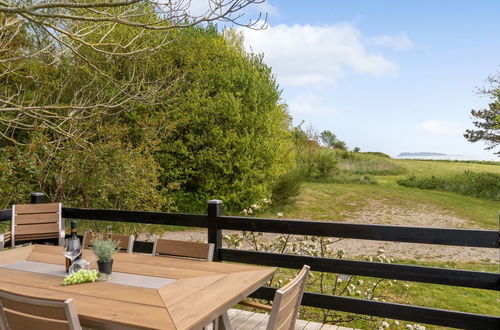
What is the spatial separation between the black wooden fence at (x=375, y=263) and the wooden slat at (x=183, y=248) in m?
0.60

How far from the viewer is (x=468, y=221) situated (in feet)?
42.0

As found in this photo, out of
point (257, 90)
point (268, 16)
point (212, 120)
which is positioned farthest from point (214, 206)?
point (257, 90)

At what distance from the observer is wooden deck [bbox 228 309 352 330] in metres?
3.50

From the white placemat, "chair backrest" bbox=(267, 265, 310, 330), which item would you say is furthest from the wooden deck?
"chair backrest" bbox=(267, 265, 310, 330)

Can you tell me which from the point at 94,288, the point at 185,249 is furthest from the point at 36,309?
the point at 185,249

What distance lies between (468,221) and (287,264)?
37.3ft

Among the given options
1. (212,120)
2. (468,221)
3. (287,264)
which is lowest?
(468,221)

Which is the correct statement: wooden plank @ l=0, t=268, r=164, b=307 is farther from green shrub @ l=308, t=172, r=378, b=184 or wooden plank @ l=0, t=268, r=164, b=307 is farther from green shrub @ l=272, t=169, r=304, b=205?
green shrub @ l=308, t=172, r=378, b=184

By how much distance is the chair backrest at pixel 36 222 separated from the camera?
434 cm

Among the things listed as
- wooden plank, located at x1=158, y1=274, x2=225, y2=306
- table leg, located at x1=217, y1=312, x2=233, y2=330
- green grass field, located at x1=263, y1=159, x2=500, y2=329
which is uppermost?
wooden plank, located at x1=158, y1=274, x2=225, y2=306

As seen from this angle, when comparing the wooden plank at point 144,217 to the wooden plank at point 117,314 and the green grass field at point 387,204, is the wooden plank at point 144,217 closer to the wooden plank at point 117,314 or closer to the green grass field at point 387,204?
the wooden plank at point 117,314

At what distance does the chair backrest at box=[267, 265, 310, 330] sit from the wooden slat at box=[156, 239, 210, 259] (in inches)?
39.9

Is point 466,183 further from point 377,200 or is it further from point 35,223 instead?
point 35,223

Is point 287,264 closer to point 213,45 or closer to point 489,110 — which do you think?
point 213,45
